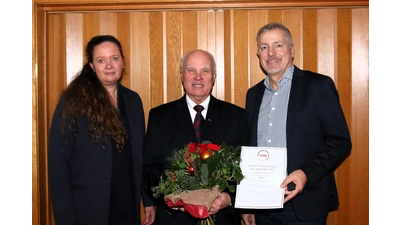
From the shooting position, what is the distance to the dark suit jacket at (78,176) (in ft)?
8.75

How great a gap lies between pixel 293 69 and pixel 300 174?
67cm

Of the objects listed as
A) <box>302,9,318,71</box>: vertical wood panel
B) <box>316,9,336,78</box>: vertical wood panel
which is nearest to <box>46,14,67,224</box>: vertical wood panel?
<box>302,9,318,71</box>: vertical wood panel

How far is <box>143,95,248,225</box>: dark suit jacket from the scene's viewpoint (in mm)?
2758

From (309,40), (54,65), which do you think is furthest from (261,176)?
(54,65)

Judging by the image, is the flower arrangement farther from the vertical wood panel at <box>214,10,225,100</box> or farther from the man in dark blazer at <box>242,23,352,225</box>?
the vertical wood panel at <box>214,10,225,100</box>

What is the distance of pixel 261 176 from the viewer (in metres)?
2.50

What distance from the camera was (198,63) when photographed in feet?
9.36

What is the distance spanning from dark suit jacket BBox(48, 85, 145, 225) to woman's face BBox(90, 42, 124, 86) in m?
0.28

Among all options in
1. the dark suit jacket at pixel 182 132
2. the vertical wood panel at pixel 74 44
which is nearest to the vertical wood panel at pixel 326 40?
the dark suit jacket at pixel 182 132

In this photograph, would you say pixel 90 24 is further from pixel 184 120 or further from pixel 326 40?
pixel 326 40

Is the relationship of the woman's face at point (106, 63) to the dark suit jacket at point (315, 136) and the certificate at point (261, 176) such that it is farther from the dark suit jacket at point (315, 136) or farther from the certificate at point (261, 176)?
the dark suit jacket at point (315, 136)

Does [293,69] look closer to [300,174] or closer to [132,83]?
[300,174]

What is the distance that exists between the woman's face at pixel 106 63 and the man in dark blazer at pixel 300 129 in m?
0.89
